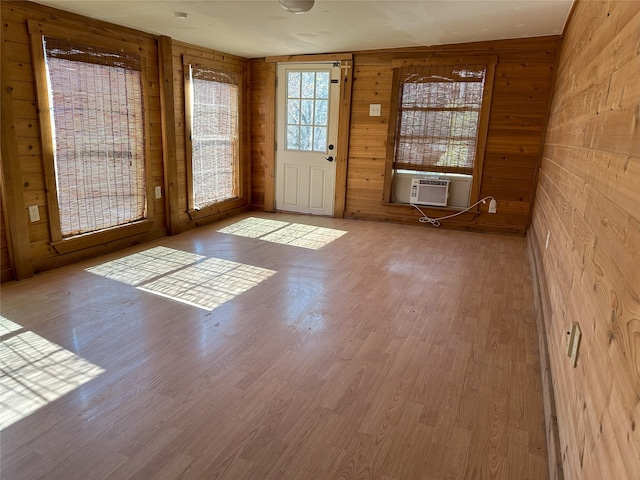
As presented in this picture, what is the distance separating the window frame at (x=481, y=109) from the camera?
5039 millimetres

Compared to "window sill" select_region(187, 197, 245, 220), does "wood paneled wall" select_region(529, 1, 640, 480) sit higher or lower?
higher

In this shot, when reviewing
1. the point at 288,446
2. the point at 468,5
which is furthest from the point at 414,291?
the point at 468,5

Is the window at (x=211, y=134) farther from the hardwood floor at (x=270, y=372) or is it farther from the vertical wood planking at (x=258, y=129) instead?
the hardwood floor at (x=270, y=372)

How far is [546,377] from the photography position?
2.11m

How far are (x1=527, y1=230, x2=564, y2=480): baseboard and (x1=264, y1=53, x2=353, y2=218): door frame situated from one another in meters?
3.02

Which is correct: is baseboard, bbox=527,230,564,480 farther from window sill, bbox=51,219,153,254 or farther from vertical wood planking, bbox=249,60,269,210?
vertical wood planking, bbox=249,60,269,210

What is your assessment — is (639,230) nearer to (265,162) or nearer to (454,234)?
(454,234)

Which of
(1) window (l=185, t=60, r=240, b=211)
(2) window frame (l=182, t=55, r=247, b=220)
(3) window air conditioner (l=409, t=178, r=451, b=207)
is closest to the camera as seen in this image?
(2) window frame (l=182, t=55, r=247, b=220)

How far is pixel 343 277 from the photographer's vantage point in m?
3.72

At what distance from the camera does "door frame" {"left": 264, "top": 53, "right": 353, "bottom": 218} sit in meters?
5.66

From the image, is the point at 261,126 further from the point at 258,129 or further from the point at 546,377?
the point at 546,377

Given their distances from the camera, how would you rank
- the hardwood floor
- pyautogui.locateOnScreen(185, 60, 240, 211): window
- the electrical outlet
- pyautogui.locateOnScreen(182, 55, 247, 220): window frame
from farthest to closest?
pyautogui.locateOnScreen(185, 60, 240, 211): window → pyautogui.locateOnScreen(182, 55, 247, 220): window frame → the electrical outlet → the hardwood floor

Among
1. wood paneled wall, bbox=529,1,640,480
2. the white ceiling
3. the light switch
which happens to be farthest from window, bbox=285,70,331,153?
the light switch

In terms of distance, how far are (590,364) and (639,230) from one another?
52 centimetres
